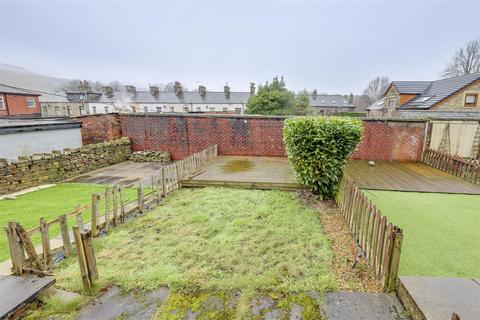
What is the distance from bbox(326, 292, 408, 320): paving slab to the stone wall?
1061cm

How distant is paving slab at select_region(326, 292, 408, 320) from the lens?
255 centimetres

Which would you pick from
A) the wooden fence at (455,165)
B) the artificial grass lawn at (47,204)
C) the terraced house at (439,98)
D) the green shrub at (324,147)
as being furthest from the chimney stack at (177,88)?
the green shrub at (324,147)

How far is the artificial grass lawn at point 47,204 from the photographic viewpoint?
5332mm

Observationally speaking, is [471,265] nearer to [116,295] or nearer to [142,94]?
[116,295]

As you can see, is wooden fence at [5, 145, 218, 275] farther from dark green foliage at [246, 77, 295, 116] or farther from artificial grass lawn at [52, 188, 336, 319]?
dark green foliage at [246, 77, 295, 116]

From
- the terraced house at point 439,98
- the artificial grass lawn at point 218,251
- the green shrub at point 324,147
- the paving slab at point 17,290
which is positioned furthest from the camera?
the terraced house at point 439,98

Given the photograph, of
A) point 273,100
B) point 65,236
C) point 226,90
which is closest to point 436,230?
point 65,236

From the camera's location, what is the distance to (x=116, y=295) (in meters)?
2.96

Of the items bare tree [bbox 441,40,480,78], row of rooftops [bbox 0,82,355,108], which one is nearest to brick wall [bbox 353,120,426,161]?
row of rooftops [bbox 0,82,355,108]

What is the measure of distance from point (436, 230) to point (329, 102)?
152ft

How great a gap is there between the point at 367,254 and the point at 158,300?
10.6ft

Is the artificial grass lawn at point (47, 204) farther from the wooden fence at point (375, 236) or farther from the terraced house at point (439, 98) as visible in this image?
the terraced house at point (439, 98)

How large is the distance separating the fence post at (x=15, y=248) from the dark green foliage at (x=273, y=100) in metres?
23.1

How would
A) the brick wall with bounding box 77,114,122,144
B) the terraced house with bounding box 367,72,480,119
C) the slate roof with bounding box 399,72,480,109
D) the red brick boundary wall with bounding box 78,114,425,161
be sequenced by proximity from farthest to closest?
the slate roof with bounding box 399,72,480,109
the terraced house with bounding box 367,72,480,119
the brick wall with bounding box 77,114,122,144
the red brick boundary wall with bounding box 78,114,425,161
